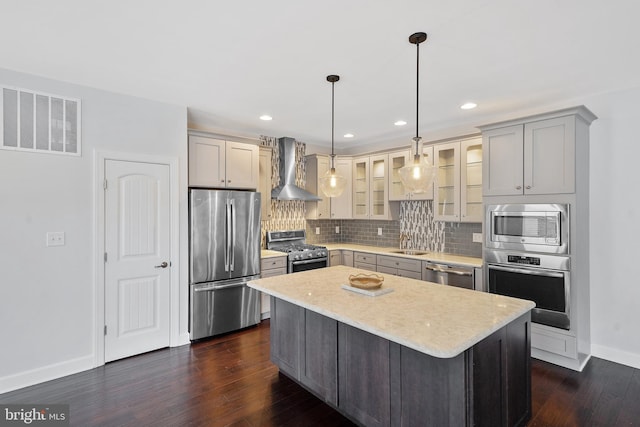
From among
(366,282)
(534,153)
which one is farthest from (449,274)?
(366,282)

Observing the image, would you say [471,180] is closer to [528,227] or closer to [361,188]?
[528,227]

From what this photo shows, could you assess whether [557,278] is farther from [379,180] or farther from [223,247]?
[223,247]

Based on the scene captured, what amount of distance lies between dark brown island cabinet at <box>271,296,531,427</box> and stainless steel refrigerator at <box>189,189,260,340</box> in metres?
1.65

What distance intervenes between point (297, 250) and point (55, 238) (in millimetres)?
2765

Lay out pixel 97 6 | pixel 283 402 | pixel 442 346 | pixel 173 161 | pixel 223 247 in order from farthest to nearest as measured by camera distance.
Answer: pixel 223 247, pixel 173 161, pixel 283 402, pixel 97 6, pixel 442 346

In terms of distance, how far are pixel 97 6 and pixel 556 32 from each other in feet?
9.45

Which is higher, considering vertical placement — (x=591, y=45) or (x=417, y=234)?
(x=591, y=45)

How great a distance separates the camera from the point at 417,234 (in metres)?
5.04

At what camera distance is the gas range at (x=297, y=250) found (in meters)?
4.68

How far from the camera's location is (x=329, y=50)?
247 centimetres

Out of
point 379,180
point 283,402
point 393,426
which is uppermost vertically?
point 379,180

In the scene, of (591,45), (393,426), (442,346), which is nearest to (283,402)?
(393,426)

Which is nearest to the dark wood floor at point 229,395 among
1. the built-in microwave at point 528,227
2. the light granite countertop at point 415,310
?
the light granite countertop at point 415,310

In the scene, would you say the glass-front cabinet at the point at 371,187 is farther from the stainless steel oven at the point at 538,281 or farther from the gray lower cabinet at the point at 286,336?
the gray lower cabinet at the point at 286,336
